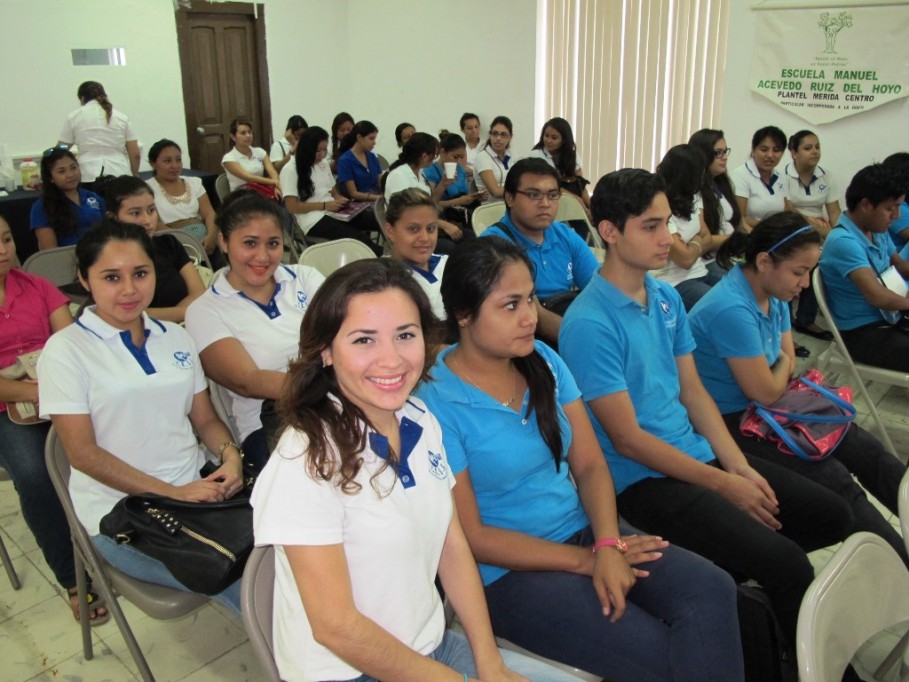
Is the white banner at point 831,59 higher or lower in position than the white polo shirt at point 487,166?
higher

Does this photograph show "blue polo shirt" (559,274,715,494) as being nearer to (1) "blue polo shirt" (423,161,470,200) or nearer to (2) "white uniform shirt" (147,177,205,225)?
(2) "white uniform shirt" (147,177,205,225)

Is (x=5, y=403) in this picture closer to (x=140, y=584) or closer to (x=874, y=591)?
(x=140, y=584)

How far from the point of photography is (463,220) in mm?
5688

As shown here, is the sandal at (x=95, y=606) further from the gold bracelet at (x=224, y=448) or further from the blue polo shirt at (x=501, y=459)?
the blue polo shirt at (x=501, y=459)

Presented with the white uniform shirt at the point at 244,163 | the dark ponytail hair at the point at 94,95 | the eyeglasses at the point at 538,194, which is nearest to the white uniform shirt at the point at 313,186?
the white uniform shirt at the point at 244,163

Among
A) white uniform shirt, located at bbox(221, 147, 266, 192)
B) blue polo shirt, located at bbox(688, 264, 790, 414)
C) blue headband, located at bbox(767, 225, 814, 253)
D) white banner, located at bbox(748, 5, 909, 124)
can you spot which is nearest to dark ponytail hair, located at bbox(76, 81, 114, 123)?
white uniform shirt, located at bbox(221, 147, 266, 192)

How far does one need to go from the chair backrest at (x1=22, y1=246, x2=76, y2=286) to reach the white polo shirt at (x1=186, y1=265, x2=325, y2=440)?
42.9 inches

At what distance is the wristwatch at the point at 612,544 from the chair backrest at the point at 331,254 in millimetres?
1851

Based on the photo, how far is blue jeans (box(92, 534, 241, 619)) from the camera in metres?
1.63

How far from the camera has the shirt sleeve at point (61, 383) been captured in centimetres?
167

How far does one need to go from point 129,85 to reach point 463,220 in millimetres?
3770

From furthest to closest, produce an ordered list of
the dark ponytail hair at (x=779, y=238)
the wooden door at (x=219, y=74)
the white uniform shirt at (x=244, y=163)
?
the wooden door at (x=219, y=74), the white uniform shirt at (x=244, y=163), the dark ponytail hair at (x=779, y=238)

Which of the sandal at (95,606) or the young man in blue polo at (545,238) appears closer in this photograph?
the sandal at (95,606)

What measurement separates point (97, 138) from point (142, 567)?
5264 millimetres
